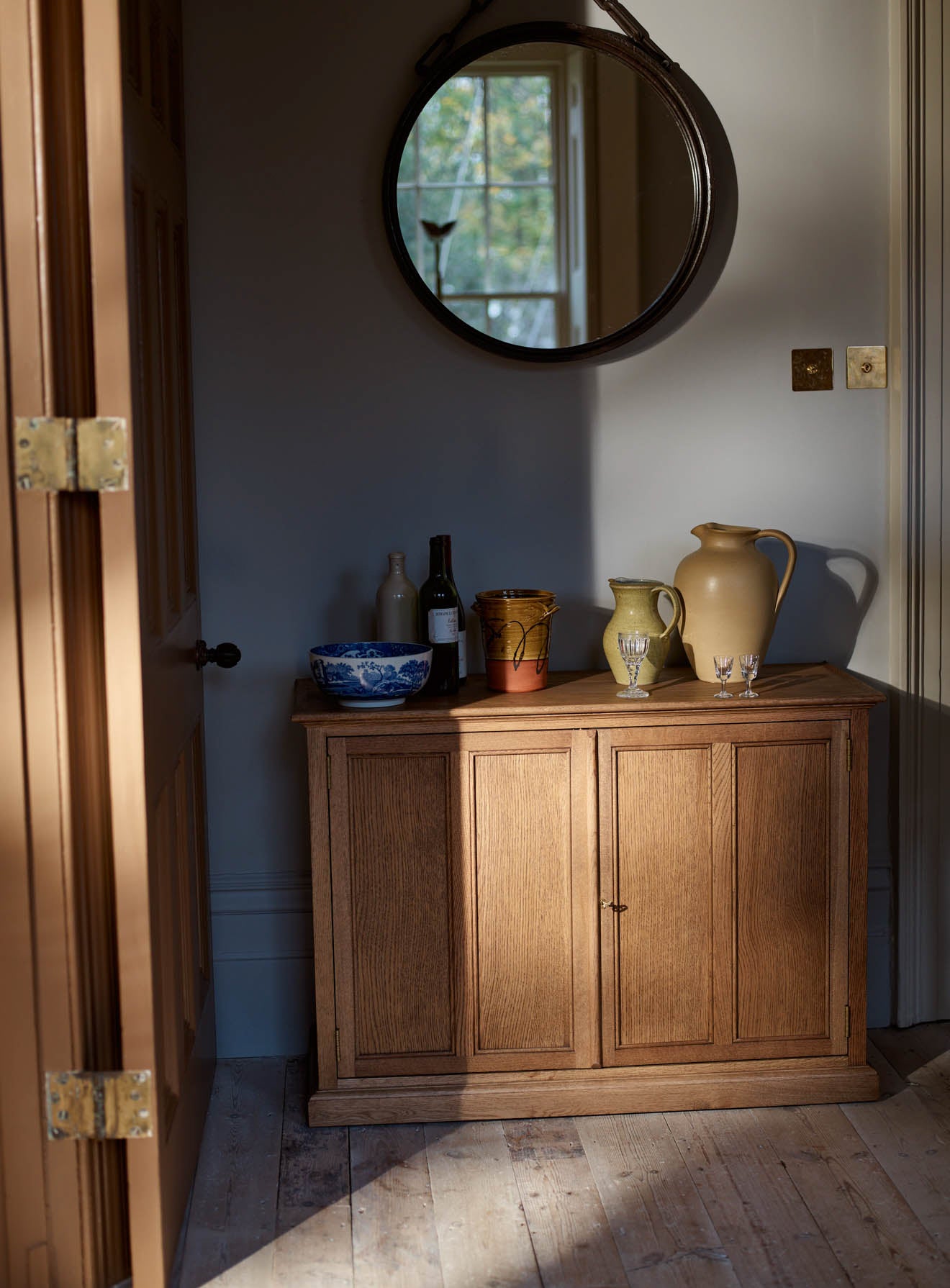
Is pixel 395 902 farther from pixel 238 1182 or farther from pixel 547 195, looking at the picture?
pixel 547 195

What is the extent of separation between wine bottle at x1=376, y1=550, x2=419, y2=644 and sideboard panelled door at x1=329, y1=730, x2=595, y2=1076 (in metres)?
0.31

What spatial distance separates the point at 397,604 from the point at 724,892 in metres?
0.86

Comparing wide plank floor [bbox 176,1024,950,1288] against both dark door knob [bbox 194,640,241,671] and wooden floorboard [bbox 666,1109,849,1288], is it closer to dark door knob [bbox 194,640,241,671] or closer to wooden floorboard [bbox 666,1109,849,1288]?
wooden floorboard [bbox 666,1109,849,1288]

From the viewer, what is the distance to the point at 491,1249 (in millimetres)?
2076

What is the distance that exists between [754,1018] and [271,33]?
2181 millimetres

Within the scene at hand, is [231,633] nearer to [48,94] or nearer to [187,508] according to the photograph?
[187,508]

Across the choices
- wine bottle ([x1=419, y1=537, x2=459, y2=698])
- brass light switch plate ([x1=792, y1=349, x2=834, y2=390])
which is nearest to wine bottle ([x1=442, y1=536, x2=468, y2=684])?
wine bottle ([x1=419, y1=537, x2=459, y2=698])

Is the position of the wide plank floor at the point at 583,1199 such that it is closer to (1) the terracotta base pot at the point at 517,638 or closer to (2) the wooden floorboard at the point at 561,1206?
(2) the wooden floorboard at the point at 561,1206

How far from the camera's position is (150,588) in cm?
202

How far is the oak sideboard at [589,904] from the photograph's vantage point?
7.93ft

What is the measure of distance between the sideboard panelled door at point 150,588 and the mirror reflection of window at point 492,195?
1.61ft

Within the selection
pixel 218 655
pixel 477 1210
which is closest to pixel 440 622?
pixel 218 655

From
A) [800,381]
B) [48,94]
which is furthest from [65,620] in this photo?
[800,381]

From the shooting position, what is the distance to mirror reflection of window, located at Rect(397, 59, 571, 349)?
2605 millimetres
